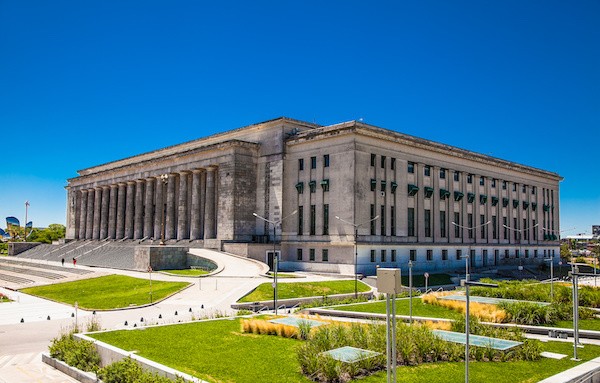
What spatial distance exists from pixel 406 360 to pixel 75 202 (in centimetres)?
11062

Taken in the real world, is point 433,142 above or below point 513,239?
above

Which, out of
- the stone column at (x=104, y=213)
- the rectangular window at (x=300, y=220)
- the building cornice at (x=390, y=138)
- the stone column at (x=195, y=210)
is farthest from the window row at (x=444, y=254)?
the stone column at (x=104, y=213)

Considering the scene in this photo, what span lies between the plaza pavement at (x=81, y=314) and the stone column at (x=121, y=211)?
37.0m

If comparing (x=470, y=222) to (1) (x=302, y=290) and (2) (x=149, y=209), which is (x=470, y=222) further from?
(2) (x=149, y=209)

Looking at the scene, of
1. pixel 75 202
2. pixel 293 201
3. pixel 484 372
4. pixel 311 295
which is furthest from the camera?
pixel 75 202

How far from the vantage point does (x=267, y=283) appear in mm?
44062

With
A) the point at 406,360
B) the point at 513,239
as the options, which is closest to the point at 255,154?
the point at 513,239

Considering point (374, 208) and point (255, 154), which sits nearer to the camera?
point (374, 208)

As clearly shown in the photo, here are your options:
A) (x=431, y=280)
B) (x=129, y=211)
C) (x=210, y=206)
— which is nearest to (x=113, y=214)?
(x=129, y=211)

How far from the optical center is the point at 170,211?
79.8 meters

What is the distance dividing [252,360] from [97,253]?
7024cm

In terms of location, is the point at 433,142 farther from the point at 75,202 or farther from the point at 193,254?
the point at 75,202

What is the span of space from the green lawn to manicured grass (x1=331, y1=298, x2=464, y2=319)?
25.1 feet

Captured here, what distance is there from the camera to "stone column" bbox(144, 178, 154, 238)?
281ft
